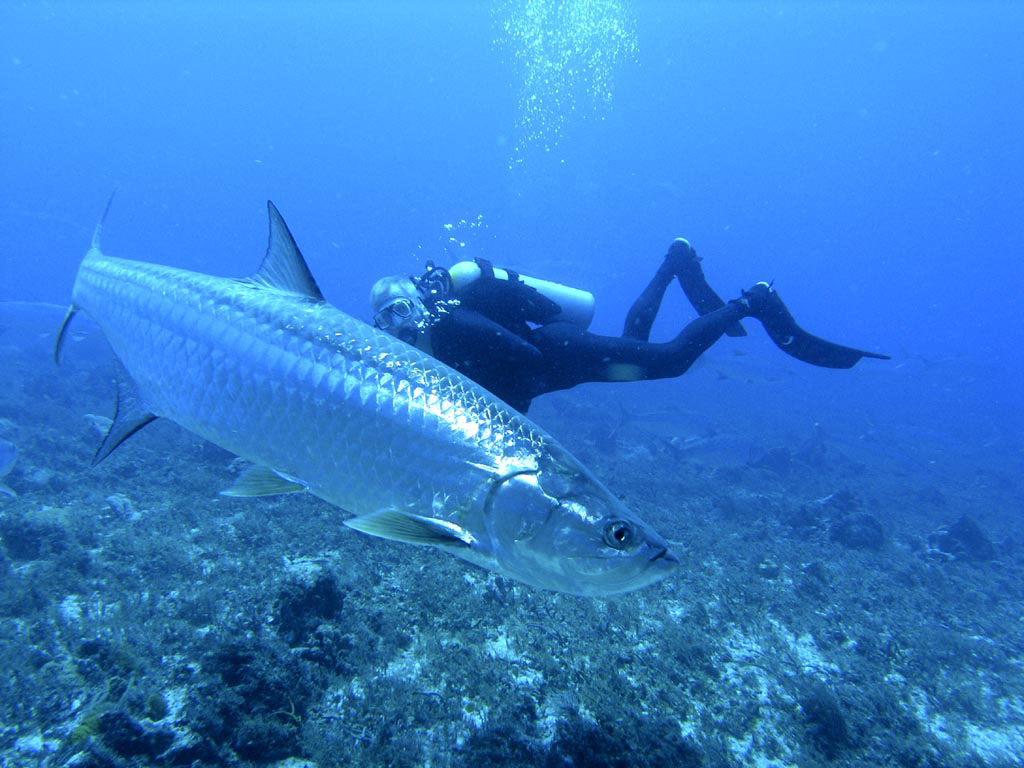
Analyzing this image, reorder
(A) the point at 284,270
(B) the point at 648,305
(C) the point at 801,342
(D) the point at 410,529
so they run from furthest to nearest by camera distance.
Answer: (B) the point at 648,305
(C) the point at 801,342
(A) the point at 284,270
(D) the point at 410,529

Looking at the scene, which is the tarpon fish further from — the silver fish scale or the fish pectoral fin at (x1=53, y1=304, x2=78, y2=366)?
the fish pectoral fin at (x1=53, y1=304, x2=78, y2=366)

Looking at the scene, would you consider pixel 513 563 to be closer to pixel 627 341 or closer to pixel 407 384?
pixel 407 384

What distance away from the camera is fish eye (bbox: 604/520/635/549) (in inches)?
83.4

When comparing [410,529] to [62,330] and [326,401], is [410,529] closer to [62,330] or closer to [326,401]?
[326,401]

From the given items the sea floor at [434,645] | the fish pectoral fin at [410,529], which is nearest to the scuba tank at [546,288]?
the sea floor at [434,645]

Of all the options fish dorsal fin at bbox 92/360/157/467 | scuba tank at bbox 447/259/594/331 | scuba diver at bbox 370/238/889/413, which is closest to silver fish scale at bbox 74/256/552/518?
fish dorsal fin at bbox 92/360/157/467

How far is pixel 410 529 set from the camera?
2102 millimetres

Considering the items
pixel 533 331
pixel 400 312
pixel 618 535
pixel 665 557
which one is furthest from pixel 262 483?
pixel 533 331

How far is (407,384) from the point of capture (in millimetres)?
2412

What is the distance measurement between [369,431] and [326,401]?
27 centimetres

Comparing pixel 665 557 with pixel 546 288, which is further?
pixel 546 288

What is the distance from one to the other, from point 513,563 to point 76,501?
8.80 metres

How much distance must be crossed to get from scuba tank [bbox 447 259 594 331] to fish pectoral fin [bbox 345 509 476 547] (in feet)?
14.1

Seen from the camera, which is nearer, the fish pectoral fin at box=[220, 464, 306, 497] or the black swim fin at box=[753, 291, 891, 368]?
the fish pectoral fin at box=[220, 464, 306, 497]
